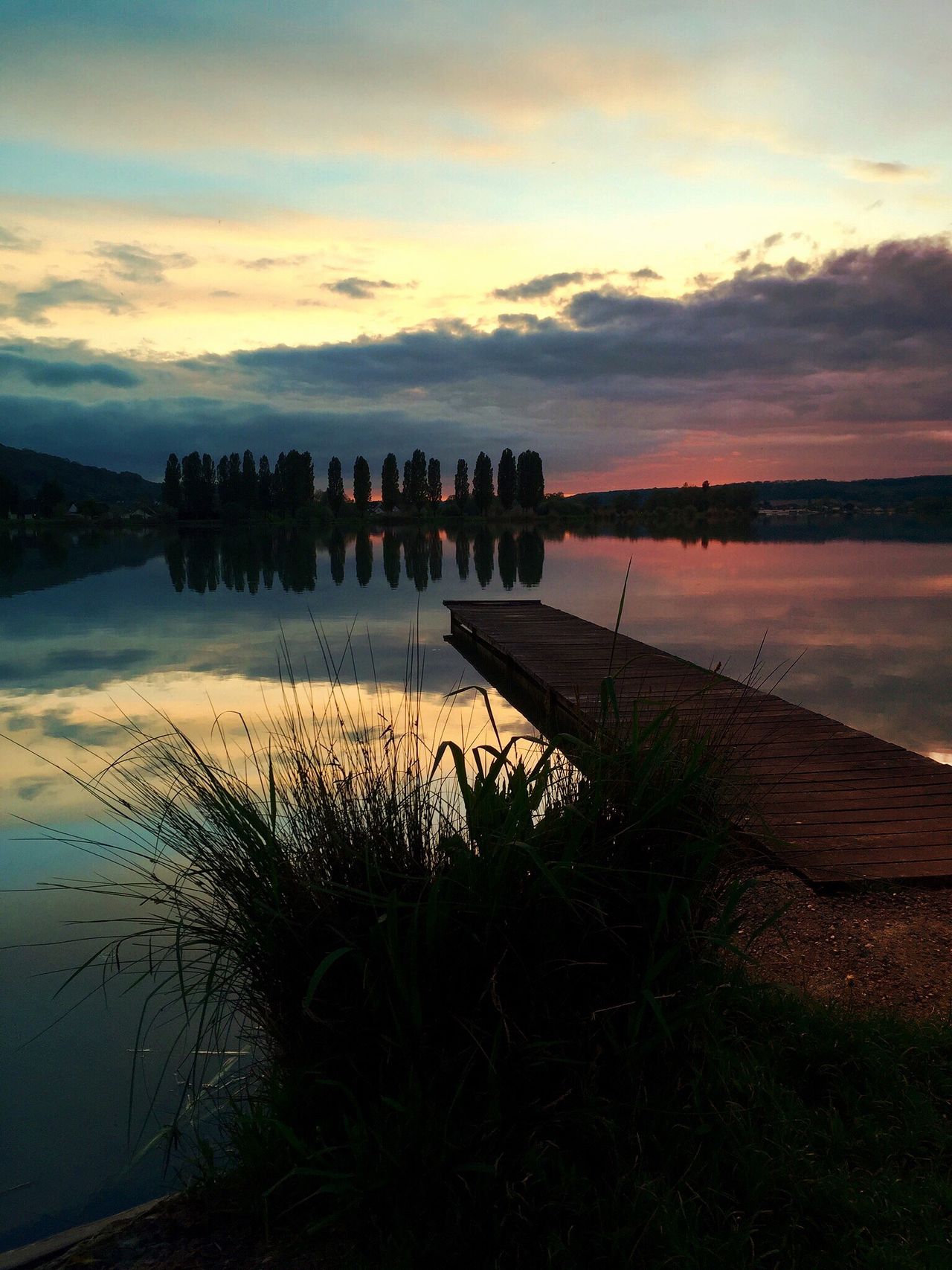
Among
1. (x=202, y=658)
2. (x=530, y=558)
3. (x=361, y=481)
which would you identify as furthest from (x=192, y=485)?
(x=202, y=658)

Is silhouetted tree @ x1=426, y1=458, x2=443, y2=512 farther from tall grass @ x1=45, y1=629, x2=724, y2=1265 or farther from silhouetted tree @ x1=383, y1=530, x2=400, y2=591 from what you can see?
tall grass @ x1=45, y1=629, x2=724, y2=1265

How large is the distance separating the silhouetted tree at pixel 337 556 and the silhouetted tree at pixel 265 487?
78.4ft

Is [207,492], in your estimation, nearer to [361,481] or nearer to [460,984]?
[361,481]

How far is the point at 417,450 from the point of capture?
234ft

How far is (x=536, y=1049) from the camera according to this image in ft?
6.14

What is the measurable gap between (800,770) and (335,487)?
7456 cm

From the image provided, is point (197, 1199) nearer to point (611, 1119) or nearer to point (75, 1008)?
point (611, 1119)

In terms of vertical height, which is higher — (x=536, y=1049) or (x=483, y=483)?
(x=483, y=483)

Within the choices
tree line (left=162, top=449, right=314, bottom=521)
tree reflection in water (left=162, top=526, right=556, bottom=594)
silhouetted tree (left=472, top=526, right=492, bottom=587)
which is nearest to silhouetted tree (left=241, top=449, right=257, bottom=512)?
tree line (left=162, top=449, right=314, bottom=521)

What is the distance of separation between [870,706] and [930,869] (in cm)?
531

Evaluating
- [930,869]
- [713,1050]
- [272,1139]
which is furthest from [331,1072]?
[930,869]

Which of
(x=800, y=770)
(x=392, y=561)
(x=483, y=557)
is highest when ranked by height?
(x=483, y=557)

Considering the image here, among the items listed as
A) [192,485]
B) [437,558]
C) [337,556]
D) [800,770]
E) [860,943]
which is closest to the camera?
[860,943]

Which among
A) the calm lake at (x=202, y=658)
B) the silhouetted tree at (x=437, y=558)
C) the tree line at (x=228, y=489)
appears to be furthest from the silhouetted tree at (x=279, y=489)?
the calm lake at (x=202, y=658)
